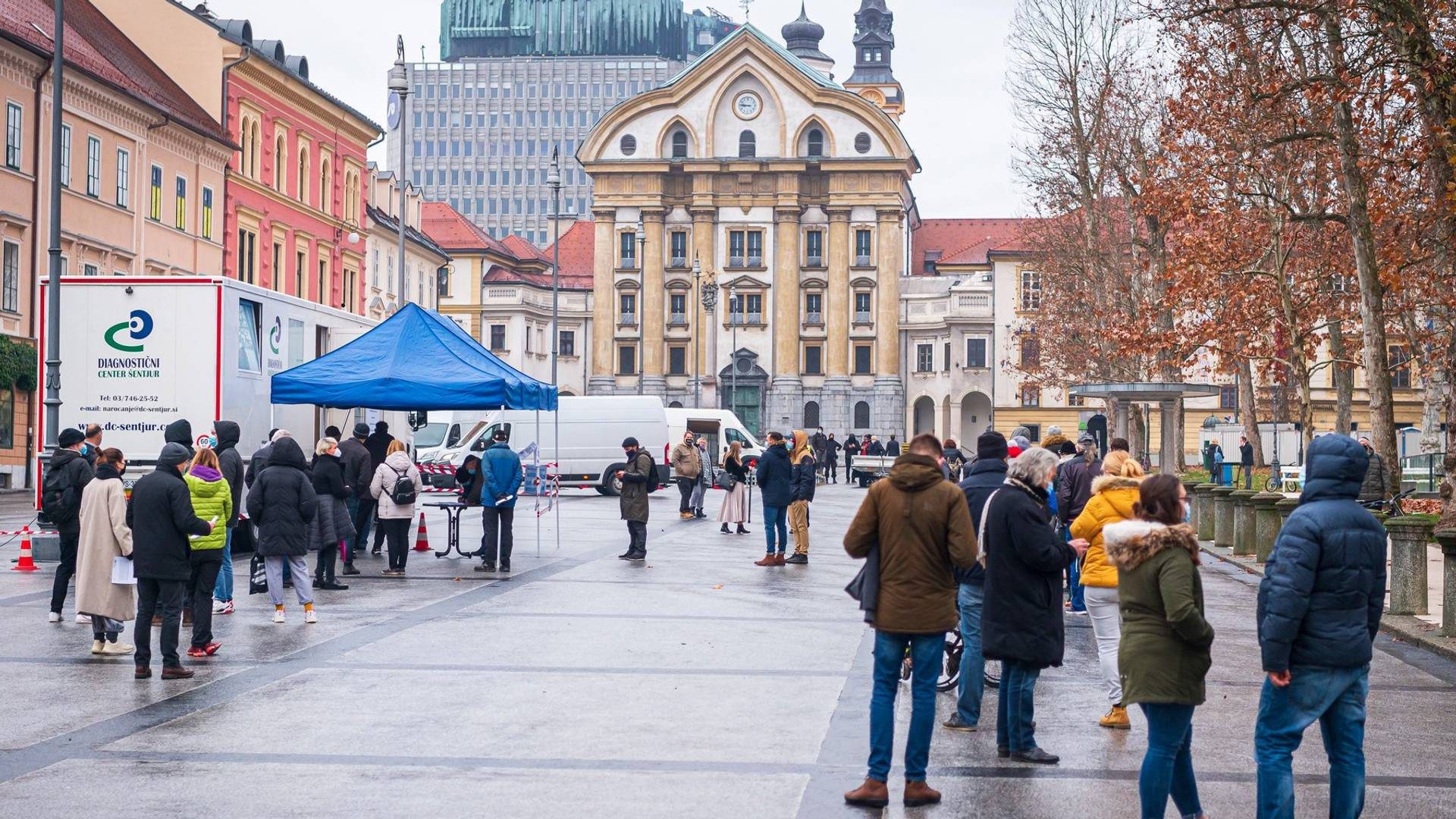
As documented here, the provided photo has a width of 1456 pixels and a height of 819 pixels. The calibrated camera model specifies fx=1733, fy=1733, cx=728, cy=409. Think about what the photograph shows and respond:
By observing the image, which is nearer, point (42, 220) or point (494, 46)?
point (42, 220)

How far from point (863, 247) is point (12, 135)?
205 ft

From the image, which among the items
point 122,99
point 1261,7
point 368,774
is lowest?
point 368,774

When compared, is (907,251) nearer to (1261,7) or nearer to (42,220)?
(42,220)

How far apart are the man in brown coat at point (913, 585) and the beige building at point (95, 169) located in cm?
3460

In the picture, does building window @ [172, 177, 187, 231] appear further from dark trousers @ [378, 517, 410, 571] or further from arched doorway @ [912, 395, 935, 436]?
arched doorway @ [912, 395, 935, 436]

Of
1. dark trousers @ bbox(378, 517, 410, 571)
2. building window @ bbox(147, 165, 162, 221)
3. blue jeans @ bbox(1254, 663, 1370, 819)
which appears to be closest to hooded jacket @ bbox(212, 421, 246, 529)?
dark trousers @ bbox(378, 517, 410, 571)

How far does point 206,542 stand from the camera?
43.4 ft

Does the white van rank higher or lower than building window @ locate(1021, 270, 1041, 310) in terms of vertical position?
lower

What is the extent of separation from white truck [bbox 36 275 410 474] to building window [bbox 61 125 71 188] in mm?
21217

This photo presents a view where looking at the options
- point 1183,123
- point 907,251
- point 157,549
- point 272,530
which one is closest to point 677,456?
point 1183,123

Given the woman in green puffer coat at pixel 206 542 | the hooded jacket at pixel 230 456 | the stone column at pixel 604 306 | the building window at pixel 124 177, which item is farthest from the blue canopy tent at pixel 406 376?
the stone column at pixel 604 306

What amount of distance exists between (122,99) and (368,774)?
131 feet

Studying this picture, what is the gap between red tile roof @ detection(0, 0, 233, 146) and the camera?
41125 mm

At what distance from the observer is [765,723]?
10234 mm
